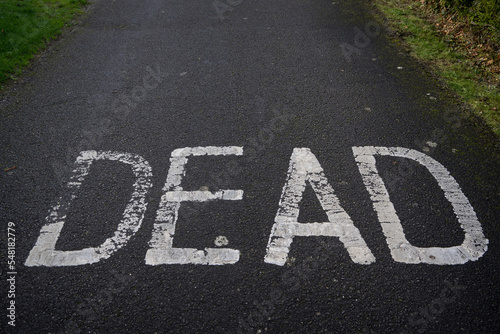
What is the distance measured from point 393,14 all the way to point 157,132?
488 cm

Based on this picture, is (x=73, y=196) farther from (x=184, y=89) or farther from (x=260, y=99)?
(x=260, y=99)

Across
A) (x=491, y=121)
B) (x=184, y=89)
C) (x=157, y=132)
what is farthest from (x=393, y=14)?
(x=157, y=132)

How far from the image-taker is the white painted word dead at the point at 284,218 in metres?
2.58

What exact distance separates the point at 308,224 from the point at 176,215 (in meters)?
1.06

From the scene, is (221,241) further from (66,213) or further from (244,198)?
(66,213)

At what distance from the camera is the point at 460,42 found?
5.35 meters

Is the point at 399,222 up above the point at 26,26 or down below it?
below

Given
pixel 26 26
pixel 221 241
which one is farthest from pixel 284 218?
pixel 26 26

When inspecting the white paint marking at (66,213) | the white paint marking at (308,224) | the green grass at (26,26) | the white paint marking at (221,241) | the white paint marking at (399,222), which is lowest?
the white paint marking at (399,222)

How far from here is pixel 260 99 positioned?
14.1 feet

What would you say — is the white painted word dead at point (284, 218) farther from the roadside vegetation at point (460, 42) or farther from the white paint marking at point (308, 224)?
the roadside vegetation at point (460, 42)

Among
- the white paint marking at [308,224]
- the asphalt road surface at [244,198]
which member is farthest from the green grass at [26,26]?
the white paint marking at [308,224]

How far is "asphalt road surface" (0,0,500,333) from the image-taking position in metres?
2.30

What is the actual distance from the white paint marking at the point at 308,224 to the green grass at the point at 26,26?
4033 millimetres
